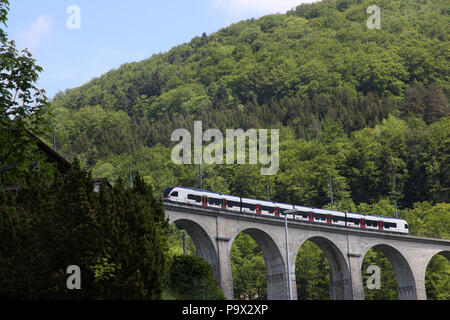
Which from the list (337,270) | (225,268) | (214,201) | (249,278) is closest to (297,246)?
(337,270)

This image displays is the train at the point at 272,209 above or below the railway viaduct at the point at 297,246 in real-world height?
above

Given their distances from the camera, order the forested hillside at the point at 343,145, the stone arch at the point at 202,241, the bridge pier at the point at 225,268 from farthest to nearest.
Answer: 1. the forested hillside at the point at 343,145
2. the stone arch at the point at 202,241
3. the bridge pier at the point at 225,268

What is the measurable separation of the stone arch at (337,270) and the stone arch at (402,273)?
6268 millimetres

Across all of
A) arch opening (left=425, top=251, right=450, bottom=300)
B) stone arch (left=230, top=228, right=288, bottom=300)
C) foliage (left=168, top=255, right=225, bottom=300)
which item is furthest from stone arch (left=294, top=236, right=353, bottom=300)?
foliage (left=168, top=255, right=225, bottom=300)

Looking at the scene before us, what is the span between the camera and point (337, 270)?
295ft

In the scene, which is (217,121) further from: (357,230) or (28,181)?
(28,181)

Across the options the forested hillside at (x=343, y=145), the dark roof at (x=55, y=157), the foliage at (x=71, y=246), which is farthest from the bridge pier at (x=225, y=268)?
the foliage at (x=71, y=246)

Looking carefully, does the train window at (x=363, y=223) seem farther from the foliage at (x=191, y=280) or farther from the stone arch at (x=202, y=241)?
the foliage at (x=191, y=280)

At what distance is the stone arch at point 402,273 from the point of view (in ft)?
306

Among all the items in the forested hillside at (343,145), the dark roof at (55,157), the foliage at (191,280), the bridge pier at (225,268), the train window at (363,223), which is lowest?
the foliage at (191,280)

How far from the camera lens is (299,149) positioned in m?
157

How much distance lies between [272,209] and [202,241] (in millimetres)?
9948

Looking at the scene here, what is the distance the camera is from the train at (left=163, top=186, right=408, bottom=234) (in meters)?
74.7
